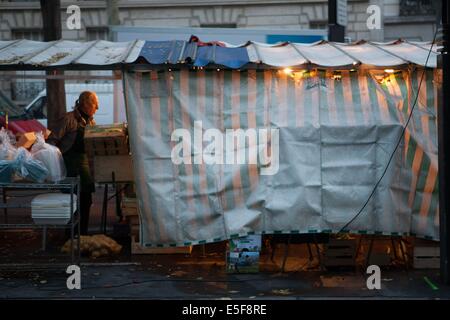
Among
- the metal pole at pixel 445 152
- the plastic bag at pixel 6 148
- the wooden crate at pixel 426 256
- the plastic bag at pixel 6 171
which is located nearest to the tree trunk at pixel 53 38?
the plastic bag at pixel 6 148

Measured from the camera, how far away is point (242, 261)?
8.19 metres

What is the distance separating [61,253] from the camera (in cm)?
911

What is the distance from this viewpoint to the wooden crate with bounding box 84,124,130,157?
9070mm

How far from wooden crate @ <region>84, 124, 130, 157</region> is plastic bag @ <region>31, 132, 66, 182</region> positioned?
0.78 metres

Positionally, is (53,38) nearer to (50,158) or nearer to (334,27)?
(334,27)

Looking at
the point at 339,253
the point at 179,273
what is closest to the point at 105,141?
the point at 179,273

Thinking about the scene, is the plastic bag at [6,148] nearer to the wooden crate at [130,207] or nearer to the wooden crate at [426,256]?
the wooden crate at [130,207]

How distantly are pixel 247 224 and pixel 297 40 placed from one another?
6.62 metres

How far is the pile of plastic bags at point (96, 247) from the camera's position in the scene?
9070 mm

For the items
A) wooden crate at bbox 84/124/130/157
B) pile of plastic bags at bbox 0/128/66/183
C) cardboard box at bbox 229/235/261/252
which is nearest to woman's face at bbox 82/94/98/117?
wooden crate at bbox 84/124/130/157

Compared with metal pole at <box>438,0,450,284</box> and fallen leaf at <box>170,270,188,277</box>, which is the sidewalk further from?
metal pole at <box>438,0,450,284</box>

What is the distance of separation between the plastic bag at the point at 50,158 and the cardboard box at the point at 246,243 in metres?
2.19

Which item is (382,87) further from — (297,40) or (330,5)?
(297,40)
